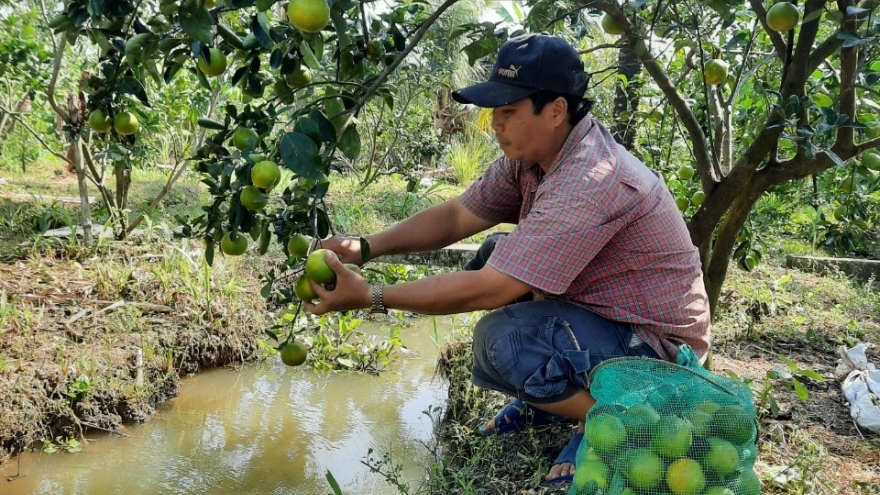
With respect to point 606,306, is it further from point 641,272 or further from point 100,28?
point 100,28

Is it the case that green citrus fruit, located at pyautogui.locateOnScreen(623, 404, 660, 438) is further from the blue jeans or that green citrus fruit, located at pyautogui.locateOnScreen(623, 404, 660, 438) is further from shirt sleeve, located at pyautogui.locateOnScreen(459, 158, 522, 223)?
shirt sleeve, located at pyautogui.locateOnScreen(459, 158, 522, 223)

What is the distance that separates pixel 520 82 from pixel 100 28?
1.08m

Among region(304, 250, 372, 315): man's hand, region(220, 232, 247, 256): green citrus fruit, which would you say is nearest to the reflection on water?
region(304, 250, 372, 315): man's hand

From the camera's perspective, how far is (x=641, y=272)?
217 centimetres

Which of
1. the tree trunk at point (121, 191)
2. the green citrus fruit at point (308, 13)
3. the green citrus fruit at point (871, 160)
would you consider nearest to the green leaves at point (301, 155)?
the green citrus fruit at point (308, 13)

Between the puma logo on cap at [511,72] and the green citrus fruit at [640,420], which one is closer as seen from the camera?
the green citrus fruit at [640,420]

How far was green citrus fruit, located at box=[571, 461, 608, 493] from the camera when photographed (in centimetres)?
162

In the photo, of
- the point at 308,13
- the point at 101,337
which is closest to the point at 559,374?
the point at 308,13

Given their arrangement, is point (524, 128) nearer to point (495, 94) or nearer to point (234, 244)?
point (495, 94)

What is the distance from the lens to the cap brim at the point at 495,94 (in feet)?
6.83

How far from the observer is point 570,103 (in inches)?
87.7

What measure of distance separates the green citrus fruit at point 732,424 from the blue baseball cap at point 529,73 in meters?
0.97

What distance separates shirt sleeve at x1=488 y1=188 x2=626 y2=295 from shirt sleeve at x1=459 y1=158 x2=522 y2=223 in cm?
58

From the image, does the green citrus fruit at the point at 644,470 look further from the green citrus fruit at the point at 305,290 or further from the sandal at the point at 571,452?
the green citrus fruit at the point at 305,290
